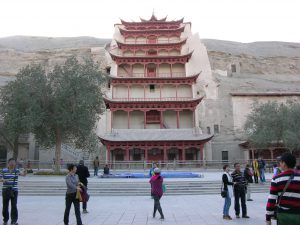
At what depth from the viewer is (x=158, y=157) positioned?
120 feet

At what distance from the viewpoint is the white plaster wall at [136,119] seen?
1614 inches

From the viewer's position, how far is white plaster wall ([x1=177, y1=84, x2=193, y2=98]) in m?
42.5

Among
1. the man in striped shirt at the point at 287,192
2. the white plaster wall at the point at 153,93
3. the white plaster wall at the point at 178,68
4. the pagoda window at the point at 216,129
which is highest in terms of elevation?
the white plaster wall at the point at 178,68

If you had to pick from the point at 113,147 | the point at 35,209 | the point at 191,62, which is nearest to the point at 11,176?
the point at 35,209

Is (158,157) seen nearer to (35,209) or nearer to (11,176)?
(35,209)

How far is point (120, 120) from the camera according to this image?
4100cm

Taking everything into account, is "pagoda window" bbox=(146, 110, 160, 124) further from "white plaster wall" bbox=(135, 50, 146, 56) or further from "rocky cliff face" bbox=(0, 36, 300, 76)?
"rocky cliff face" bbox=(0, 36, 300, 76)

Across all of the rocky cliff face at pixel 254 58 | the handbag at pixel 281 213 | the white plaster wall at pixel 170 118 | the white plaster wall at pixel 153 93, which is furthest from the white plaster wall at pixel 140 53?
the handbag at pixel 281 213

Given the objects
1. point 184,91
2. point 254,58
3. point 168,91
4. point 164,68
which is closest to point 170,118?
point 168,91

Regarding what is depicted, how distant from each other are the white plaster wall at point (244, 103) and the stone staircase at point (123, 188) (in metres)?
28.0

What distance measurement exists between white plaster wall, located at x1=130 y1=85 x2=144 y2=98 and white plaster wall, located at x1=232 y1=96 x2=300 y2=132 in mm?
14223

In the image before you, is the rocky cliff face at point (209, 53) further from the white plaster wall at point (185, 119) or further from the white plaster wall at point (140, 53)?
the white plaster wall at point (185, 119)

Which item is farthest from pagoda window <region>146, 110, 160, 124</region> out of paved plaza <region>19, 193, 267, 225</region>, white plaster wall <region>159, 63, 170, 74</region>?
paved plaza <region>19, 193, 267, 225</region>

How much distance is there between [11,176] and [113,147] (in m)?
26.3
